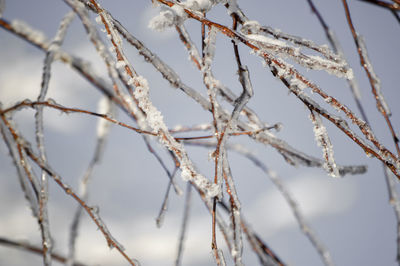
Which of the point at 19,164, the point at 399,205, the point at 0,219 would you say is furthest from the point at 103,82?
the point at 0,219

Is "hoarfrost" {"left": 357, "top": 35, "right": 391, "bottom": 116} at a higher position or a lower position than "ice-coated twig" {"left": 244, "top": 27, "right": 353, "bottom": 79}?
higher

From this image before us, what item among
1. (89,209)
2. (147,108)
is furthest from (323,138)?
(89,209)

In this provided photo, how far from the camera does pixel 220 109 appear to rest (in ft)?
1.24

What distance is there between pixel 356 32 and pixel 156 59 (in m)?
0.27

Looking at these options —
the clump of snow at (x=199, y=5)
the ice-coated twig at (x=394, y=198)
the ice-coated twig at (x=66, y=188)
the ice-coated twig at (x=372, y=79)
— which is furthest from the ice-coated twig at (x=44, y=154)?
the ice-coated twig at (x=394, y=198)

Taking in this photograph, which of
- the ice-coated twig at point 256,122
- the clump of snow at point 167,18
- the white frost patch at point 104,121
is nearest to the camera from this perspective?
the clump of snow at point 167,18

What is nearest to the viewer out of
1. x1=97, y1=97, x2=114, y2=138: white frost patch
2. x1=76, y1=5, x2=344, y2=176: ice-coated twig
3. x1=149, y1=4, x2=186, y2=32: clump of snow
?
x1=149, y1=4, x2=186, y2=32: clump of snow

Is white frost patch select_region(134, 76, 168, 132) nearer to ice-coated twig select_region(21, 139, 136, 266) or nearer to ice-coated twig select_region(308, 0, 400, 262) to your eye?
ice-coated twig select_region(21, 139, 136, 266)

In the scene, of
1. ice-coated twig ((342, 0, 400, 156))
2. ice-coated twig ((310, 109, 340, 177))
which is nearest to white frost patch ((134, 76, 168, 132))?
ice-coated twig ((310, 109, 340, 177))

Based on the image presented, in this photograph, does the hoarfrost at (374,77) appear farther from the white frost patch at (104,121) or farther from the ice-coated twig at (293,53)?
the white frost patch at (104,121)

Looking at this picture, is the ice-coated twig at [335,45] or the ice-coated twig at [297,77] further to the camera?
the ice-coated twig at [335,45]

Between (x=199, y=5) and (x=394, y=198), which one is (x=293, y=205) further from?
(x=199, y=5)

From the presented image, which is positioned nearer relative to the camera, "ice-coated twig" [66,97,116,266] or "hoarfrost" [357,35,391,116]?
"hoarfrost" [357,35,391,116]

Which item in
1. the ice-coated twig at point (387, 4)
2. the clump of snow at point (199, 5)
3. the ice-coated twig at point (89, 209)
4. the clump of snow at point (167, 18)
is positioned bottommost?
the ice-coated twig at point (89, 209)
